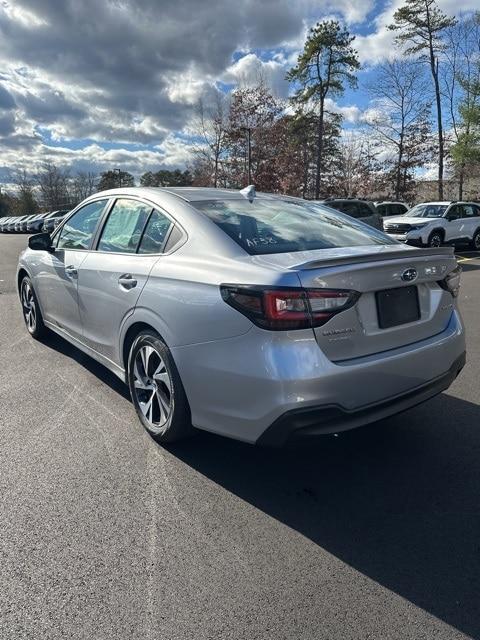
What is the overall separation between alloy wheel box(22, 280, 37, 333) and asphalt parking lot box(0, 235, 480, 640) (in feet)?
6.46

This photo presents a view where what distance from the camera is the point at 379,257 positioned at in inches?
106

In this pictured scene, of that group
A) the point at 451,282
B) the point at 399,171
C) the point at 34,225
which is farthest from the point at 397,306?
the point at 34,225

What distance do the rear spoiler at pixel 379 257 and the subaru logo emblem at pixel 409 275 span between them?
0.08 metres

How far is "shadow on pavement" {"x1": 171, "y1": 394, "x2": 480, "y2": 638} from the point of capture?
7.02ft

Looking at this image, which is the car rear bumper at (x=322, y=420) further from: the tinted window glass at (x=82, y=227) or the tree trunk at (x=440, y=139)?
the tree trunk at (x=440, y=139)

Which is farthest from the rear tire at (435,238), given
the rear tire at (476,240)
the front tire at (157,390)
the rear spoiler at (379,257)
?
the front tire at (157,390)

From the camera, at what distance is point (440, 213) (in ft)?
52.7

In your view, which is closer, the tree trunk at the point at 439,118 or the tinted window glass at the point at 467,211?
the tinted window glass at the point at 467,211

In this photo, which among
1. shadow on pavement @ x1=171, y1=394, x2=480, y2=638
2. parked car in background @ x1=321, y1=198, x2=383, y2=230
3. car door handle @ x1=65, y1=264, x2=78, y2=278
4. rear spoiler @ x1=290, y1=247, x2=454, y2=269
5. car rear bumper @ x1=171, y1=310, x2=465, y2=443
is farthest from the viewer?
parked car in background @ x1=321, y1=198, x2=383, y2=230

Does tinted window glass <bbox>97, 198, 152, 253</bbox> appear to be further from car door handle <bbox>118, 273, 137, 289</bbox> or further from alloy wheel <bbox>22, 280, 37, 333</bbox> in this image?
alloy wheel <bbox>22, 280, 37, 333</bbox>

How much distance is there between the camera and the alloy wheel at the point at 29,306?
558cm

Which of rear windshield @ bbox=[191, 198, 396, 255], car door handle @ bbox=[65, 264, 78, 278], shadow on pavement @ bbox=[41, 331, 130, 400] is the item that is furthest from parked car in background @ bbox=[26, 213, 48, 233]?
rear windshield @ bbox=[191, 198, 396, 255]

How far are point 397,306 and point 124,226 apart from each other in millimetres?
2132

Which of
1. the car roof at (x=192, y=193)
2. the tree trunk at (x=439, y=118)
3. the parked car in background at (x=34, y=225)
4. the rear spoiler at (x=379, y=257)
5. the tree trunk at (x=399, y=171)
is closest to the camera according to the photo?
the rear spoiler at (x=379, y=257)
